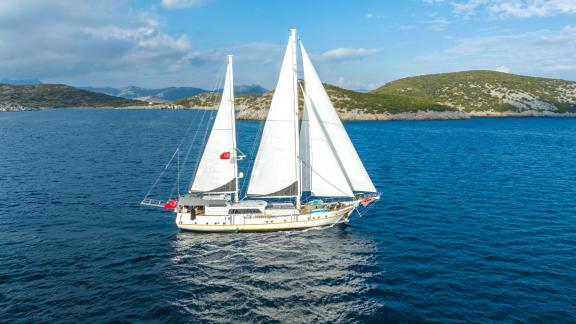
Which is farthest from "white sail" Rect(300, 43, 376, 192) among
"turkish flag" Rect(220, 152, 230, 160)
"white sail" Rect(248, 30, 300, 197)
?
"turkish flag" Rect(220, 152, 230, 160)

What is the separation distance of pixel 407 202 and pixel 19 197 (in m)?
51.6

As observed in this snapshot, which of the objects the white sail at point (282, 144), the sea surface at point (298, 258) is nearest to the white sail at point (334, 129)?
the white sail at point (282, 144)

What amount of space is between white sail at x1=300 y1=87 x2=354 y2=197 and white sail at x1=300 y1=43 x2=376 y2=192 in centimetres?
59

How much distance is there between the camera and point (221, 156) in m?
39.4

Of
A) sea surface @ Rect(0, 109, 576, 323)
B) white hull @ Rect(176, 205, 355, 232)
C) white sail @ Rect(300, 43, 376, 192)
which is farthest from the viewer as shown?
white hull @ Rect(176, 205, 355, 232)

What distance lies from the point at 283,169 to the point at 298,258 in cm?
1050

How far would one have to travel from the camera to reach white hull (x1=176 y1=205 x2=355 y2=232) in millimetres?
38469

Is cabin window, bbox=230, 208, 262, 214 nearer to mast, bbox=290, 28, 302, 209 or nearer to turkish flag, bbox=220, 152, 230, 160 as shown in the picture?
mast, bbox=290, 28, 302, 209

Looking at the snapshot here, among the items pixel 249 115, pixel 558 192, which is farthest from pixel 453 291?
pixel 249 115

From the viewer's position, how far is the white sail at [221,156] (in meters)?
37.9

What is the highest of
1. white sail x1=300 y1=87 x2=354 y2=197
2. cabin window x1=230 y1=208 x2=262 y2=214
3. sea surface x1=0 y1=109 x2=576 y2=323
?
white sail x1=300 y1=87 x2=354 y2=197

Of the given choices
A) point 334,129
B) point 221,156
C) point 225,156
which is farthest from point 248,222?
point 334,129

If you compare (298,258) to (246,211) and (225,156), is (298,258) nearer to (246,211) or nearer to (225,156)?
(246,211)

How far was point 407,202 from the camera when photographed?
4819 cm
